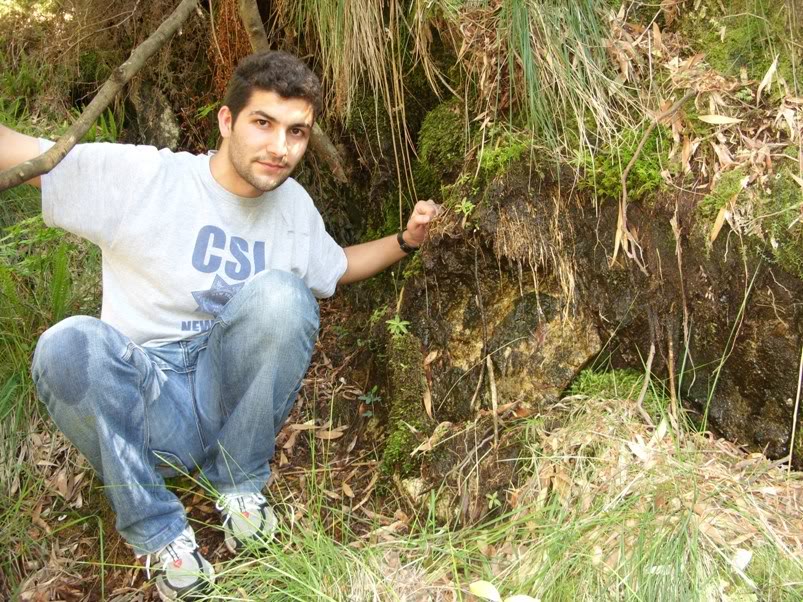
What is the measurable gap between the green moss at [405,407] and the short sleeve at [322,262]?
380 millimetres

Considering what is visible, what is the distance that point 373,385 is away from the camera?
3.46 m

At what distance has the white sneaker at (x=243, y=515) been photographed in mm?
2627

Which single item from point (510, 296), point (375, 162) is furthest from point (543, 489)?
point (375, 162)

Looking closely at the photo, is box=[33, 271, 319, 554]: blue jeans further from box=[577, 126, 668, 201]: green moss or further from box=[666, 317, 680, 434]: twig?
box=[666, 317, 680, 434]: twig

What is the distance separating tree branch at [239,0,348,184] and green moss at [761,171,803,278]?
1936mm

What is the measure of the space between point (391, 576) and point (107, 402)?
104 cm

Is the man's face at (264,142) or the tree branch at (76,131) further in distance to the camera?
the man's face at (264,142)

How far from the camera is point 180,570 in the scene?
247 centimetres

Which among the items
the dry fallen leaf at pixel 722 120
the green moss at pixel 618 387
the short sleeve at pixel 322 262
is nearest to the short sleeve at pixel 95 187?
the short sleeve at pixel 322 262

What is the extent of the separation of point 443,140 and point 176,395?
1.49m

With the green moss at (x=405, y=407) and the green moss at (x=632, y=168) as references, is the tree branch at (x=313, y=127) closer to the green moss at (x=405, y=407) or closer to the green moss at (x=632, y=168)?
the green moss at (x=405, y=407)

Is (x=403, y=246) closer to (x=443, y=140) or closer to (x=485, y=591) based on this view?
(x=443, y=140)

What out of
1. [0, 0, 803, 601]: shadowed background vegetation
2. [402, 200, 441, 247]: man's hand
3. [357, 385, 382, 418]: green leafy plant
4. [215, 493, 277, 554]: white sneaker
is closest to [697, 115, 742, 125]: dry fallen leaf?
[0, 0, 803, 601]: shadowed background vegetation

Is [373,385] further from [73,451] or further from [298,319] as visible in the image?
[73,451]
